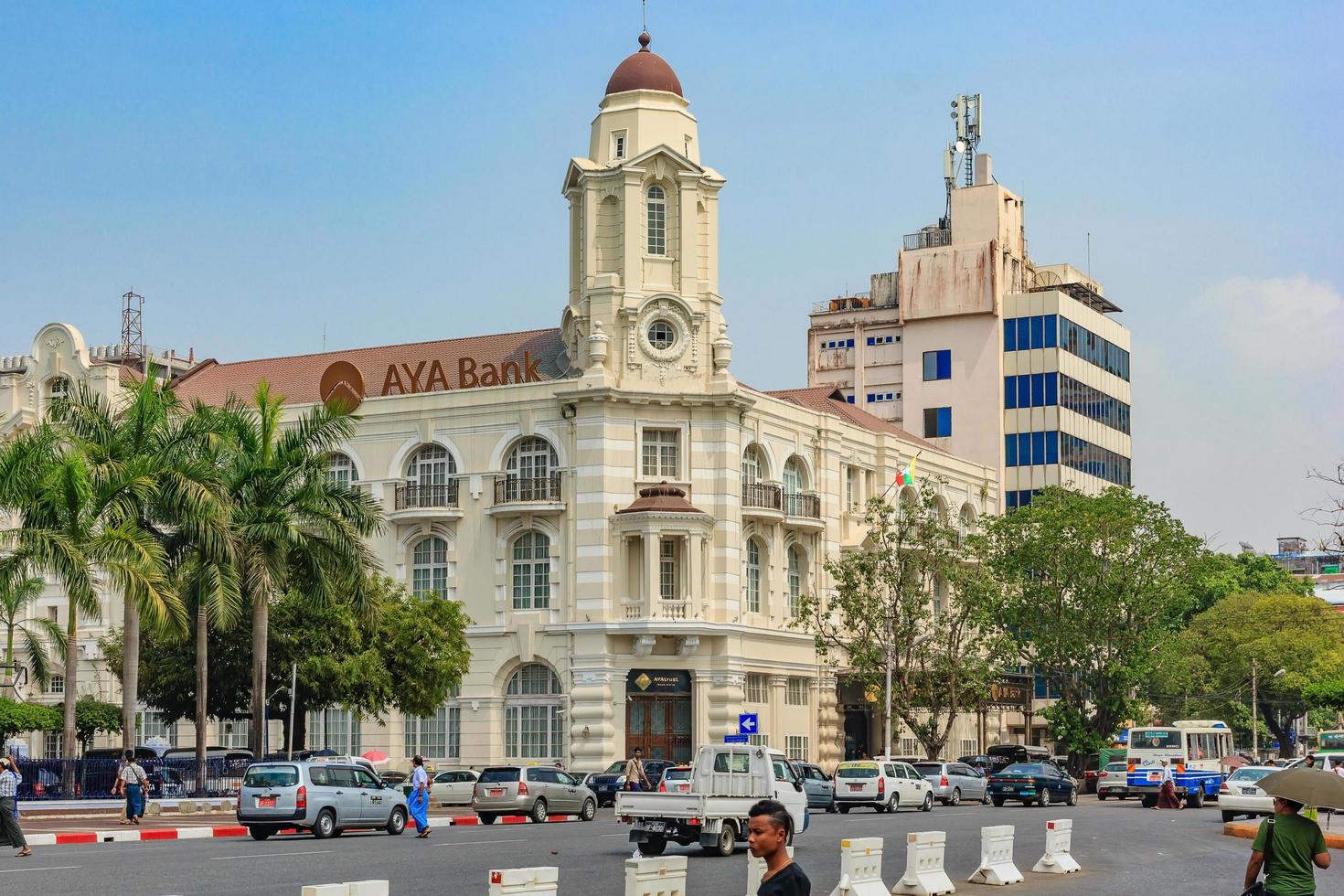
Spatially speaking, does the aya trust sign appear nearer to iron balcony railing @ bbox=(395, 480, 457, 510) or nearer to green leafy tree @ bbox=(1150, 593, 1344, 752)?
iron balcony railing @ bbox=(395, 480, 457, 510)

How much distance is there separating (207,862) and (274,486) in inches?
746

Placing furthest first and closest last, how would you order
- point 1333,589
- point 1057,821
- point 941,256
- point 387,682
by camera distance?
point 1333,589 < point 941,256 < point 387,682 < point 1057,821

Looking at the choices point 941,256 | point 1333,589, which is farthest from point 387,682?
point 1333,589

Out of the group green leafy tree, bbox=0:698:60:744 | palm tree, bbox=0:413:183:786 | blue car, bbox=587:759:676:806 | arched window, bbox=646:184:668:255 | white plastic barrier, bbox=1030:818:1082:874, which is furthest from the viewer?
arched window, bbox=646:184:668:255

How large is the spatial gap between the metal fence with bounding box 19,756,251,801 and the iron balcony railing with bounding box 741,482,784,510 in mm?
23406

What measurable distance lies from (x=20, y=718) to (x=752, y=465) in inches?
1039

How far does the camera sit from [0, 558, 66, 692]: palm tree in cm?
4212

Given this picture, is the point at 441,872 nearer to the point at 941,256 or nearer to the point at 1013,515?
the point at 1013,515

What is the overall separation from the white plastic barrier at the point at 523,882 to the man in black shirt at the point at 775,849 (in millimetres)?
5124

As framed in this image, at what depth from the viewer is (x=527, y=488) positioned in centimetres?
6344

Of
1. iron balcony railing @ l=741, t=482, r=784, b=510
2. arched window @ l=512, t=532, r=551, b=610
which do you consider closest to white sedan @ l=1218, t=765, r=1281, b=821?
iron balcony railing @ l=741, t=482, r=784, b=510

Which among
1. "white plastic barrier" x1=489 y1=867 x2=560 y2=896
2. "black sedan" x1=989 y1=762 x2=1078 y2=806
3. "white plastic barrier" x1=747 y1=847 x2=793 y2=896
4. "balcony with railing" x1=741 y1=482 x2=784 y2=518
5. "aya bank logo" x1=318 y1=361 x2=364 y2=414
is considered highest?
"aya bank logo" x1=318 y1=361 x2=364 y2=414

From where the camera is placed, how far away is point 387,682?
54.7 metres

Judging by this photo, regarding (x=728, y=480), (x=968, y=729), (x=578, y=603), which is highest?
(x=728, y=480)
